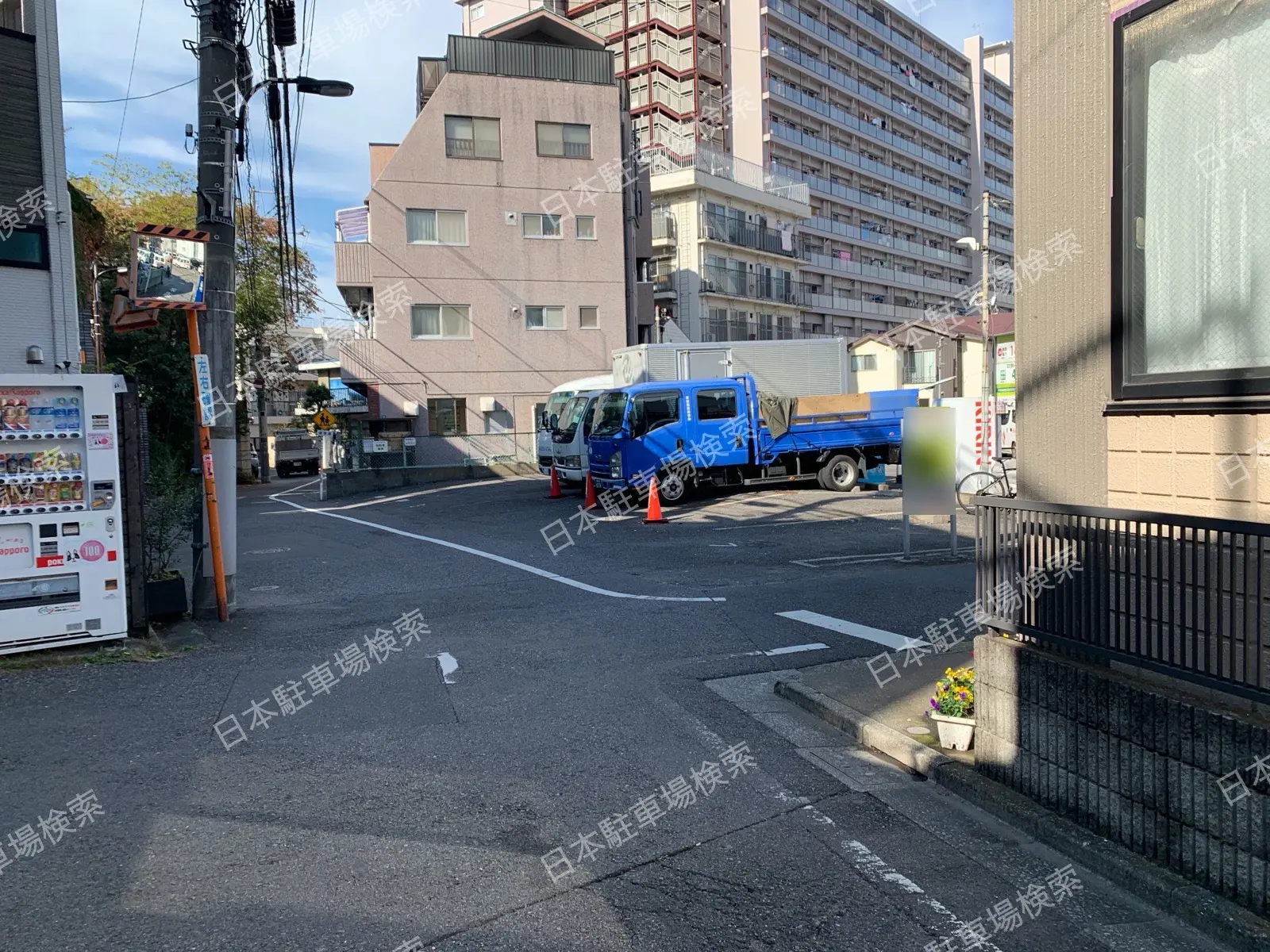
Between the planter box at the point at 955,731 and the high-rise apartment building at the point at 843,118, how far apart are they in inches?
1570

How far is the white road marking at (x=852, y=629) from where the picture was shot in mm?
7301

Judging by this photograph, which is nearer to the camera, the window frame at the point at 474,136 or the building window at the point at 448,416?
the window frame at the point at 474,136

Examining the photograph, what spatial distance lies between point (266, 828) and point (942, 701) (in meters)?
3.44

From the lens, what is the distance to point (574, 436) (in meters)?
20.2

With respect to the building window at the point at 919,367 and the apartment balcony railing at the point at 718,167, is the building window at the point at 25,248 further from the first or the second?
the building window at the point at 919,367

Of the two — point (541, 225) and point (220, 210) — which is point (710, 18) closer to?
point (541, 225)

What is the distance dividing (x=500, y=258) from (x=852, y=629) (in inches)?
1043

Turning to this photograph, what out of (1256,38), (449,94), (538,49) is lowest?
(1256,38)

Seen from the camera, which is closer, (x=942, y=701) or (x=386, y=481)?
(x=942, y=701)

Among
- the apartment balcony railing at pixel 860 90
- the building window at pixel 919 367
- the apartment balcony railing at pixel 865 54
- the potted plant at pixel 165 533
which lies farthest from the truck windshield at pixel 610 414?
the apartment balcony railing at pixel 865 54

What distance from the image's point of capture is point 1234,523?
123 inches

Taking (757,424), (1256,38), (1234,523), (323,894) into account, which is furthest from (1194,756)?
(757,424)

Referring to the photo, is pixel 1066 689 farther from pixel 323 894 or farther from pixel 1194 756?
pixel 323 894

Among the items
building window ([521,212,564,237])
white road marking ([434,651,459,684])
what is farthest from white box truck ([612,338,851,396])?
white road marking ([434,651,459,684])
